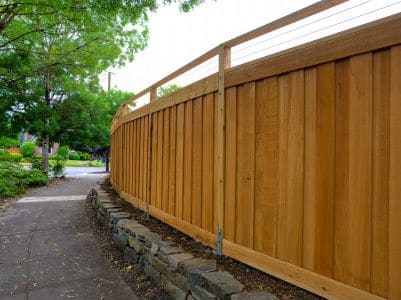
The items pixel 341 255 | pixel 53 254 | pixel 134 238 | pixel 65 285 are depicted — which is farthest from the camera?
pixel 53 254

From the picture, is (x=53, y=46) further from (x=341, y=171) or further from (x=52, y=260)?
(x=341, y=171)

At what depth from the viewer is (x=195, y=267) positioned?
2711 mm

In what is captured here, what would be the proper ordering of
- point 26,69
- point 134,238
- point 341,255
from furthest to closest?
1. point 26,69
2. point 134,238
3. point 341,255

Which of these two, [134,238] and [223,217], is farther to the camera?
[134,238]

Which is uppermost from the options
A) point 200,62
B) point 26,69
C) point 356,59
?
point 26,69

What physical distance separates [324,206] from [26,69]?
9365 millimetres

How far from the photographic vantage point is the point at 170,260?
3.02 m

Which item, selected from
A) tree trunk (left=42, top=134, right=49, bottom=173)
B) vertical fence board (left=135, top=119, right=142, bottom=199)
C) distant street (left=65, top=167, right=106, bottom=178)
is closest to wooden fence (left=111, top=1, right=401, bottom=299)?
vertical fence board (left=135, top=119, right=142, bottom=199)

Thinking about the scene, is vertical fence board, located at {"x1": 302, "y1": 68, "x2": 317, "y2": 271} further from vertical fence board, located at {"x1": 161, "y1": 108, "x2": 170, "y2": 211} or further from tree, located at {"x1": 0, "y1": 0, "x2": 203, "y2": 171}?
tree, located at {"x1": 0, "y1": 0, "x2": 203, "y2": 171}

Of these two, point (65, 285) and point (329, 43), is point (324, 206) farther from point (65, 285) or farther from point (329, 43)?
point (65, 285)

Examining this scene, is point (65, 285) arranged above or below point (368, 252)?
below

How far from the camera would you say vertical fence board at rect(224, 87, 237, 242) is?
291 centimetres

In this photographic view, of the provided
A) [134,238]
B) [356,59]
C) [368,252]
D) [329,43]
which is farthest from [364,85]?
[134,238]

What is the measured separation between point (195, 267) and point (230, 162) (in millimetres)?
887
